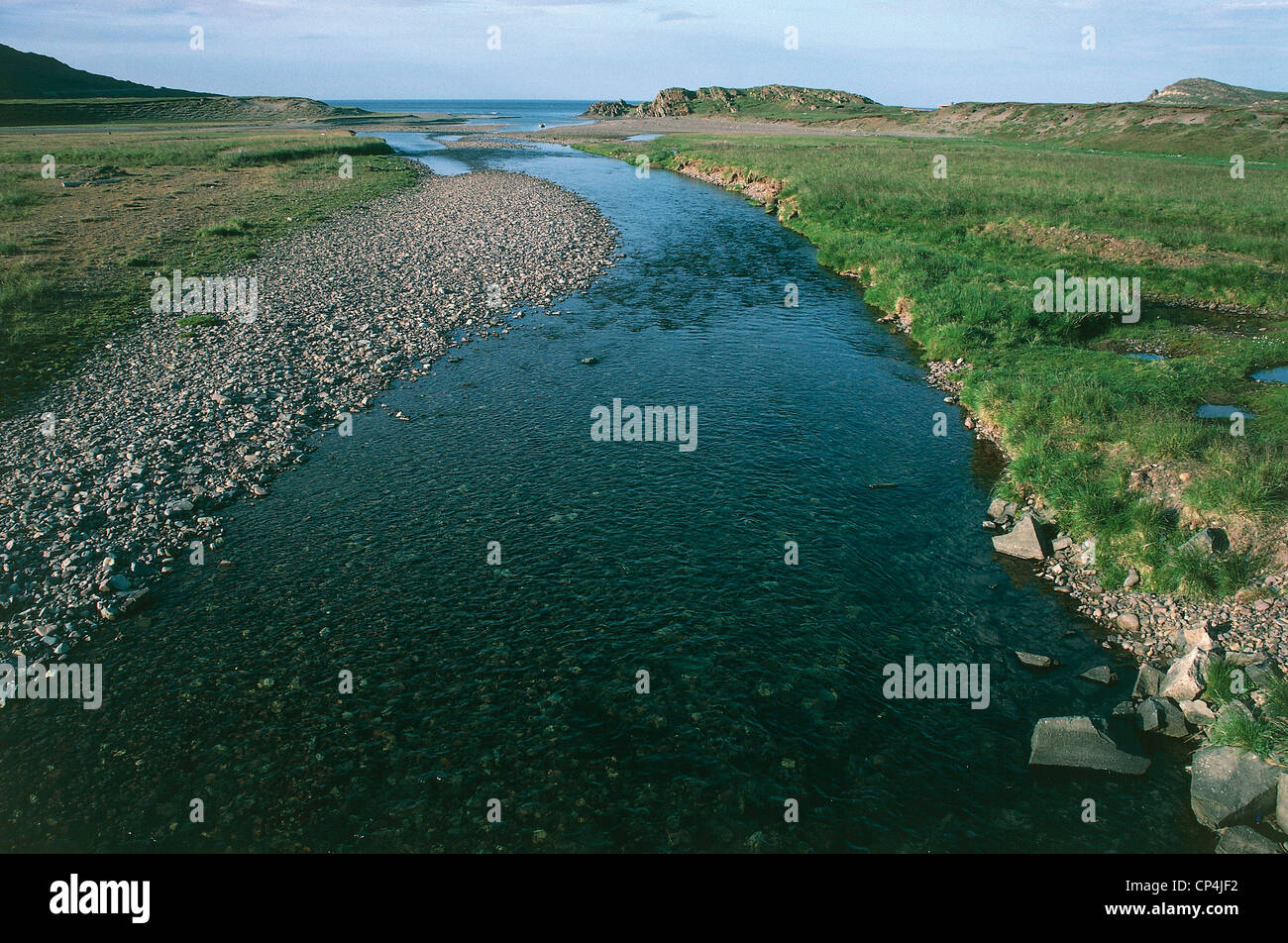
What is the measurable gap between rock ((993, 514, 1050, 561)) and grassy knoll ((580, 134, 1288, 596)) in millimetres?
1094

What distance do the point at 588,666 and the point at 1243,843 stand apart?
1130 cm

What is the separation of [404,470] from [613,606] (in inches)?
367

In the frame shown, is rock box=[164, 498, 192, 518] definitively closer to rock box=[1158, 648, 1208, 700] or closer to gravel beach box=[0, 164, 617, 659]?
gravel beach box=[0, 164, 617, 659]

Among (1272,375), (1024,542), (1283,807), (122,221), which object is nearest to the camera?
(1283,807)

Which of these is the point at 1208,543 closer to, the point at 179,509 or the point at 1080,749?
the point at 1080,749

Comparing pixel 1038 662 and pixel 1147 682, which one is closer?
pixel 1147 682

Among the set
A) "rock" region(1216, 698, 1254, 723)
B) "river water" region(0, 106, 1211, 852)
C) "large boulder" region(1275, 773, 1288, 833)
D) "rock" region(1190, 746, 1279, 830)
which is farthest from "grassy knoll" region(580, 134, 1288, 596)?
"large boulder" region(1275, 773, 1288, 833)

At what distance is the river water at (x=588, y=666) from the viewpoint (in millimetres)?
11508

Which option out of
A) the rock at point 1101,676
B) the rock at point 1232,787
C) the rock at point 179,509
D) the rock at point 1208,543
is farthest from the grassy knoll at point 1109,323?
the rock at point 179,509

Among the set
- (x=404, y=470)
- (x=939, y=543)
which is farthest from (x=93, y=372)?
(x=939, y=543)

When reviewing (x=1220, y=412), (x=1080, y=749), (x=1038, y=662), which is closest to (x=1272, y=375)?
(x=1220, y=412)

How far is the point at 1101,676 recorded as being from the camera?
14.4m

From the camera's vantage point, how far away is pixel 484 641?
1517cm

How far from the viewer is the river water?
1151cm
